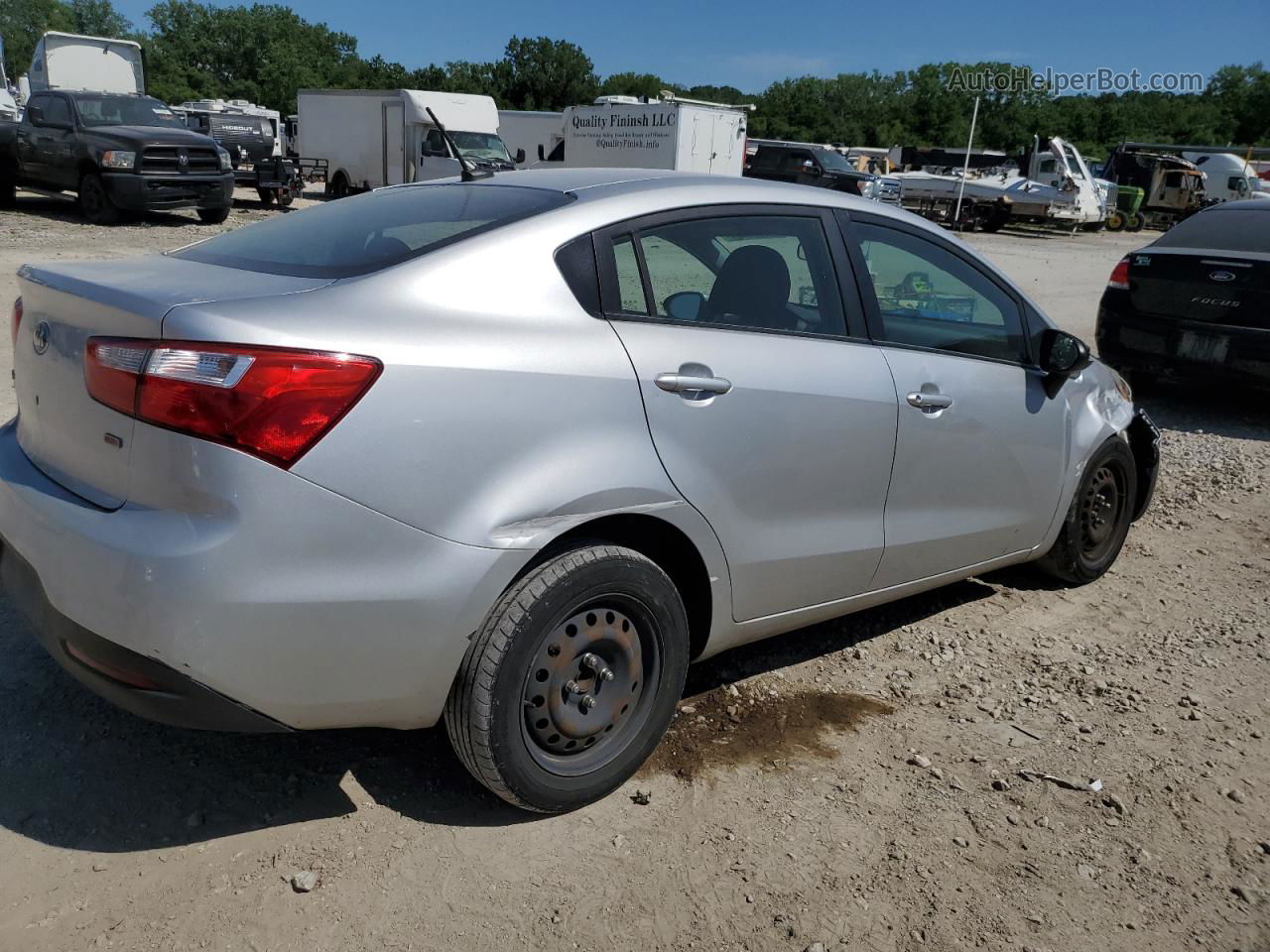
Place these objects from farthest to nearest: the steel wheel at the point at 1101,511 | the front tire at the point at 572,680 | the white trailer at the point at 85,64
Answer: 1. the white trailer at the point at 85,64
2. the steel wheel at the point at 1101,511
3. the front tire at the point at 572,680

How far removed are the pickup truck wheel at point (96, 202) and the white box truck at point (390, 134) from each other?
30.0 ft

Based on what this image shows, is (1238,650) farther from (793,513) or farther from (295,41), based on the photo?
(295,41)

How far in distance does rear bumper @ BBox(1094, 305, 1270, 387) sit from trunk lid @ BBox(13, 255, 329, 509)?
7139mm

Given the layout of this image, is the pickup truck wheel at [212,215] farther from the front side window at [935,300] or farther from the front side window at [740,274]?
the front side window at [740,274]

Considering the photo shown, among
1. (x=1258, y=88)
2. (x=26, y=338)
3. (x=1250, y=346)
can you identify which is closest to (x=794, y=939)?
(x=26, y=338)

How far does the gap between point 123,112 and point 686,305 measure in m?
17.6

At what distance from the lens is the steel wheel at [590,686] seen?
2711mm

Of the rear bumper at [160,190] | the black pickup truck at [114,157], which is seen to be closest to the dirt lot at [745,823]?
the rear bumper at [160,190]

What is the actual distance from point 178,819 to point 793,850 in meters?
1.63

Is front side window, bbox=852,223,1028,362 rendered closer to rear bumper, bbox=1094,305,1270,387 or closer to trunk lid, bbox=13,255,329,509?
trunk lid, bbox=13,255,329,509

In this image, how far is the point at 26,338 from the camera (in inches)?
110

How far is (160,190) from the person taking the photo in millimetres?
16359

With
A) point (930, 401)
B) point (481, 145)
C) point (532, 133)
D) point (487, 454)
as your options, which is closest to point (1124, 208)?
point (532, 133)

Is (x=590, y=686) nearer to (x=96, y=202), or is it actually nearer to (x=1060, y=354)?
(x=1060, y=354)
